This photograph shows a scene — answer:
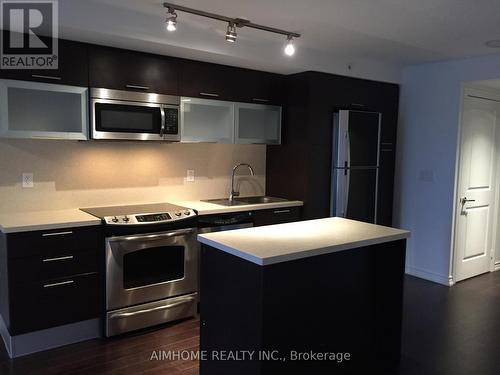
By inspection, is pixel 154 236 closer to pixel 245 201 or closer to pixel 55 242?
pixel 55 242

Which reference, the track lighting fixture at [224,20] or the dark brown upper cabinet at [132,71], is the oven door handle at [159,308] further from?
the track lighting fixture at [224,20]

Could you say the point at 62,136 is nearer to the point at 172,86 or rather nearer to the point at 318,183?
the point at 172,86

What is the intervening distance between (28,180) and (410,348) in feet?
10.4

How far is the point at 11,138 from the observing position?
302cm

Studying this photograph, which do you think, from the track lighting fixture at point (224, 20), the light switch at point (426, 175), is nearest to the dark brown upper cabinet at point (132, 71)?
the track lighting fixture at point (224, 20)

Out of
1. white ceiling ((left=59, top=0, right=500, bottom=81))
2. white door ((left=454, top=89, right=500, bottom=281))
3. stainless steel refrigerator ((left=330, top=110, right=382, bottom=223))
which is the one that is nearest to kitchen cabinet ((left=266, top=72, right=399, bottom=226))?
stainless steel refrigerator ((left=330, top=110, right=382, bottom=223))

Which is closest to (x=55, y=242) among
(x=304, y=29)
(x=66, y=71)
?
(x=66, y=71)

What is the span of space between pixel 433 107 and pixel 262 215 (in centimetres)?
226

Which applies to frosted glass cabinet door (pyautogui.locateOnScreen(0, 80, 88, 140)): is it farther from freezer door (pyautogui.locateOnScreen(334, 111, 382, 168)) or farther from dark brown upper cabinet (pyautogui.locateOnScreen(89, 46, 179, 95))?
freezer door (pyautogui.locateOnScreen(334, 111, 382, 168))

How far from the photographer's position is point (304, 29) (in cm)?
336

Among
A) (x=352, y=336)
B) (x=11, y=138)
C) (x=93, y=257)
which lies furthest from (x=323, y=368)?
(x=11, y=138)

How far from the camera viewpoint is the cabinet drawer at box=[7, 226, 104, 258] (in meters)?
2.76

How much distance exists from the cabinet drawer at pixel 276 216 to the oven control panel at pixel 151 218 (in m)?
0.71

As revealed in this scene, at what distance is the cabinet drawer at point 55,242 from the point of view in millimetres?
2756
